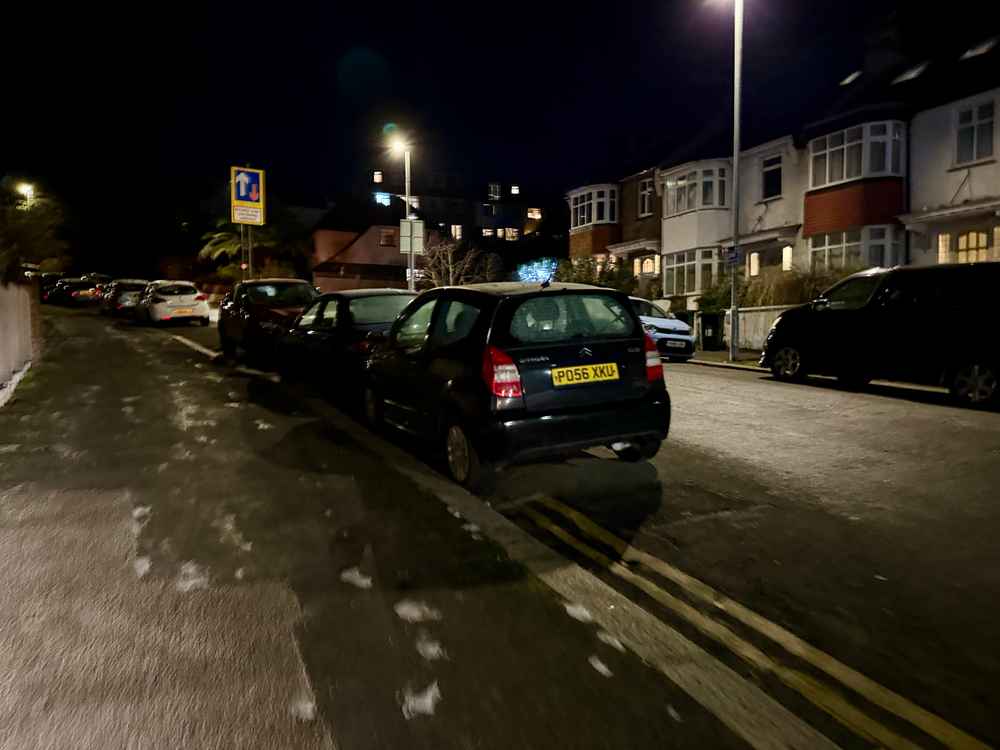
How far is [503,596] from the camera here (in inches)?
168

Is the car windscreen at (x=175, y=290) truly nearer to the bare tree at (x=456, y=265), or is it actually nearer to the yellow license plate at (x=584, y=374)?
the bare tree at (x=456, y=265)

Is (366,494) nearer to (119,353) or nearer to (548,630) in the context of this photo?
(548,630)

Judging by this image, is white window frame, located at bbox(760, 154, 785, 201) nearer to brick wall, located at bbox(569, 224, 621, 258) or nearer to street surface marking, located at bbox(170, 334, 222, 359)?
brick wall, located at bbox(569, 224, 621, 258)

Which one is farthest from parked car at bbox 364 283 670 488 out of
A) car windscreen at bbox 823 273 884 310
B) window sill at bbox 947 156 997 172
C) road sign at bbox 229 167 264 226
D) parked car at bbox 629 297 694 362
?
road sign at bbox 229 167 264 226

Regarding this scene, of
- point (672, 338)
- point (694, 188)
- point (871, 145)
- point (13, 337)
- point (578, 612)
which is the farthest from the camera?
point (694, 188)

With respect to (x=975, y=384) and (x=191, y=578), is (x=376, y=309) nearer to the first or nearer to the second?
(x=191, y=578)

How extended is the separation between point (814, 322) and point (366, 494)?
375 inches

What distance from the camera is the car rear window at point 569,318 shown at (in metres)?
6.38

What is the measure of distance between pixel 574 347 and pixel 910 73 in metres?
23.9

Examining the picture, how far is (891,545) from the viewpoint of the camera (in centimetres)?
507

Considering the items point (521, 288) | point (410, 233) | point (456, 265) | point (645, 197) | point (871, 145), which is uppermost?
point (645, 197)

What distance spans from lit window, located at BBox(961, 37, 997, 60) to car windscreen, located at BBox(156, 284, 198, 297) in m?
25.4

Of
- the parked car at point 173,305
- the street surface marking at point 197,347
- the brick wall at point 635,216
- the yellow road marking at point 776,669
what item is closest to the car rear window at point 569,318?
the yellow road marking at point 776,669

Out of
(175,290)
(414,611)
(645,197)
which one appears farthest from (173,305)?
(414,611)
